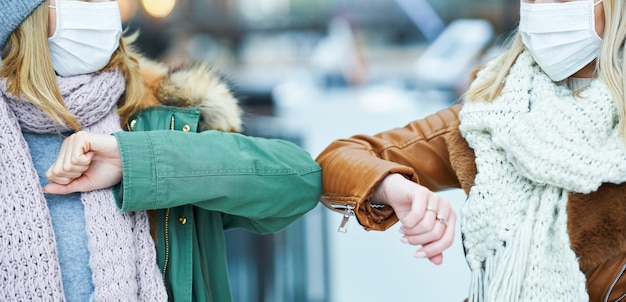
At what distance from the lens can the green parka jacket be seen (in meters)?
1.51

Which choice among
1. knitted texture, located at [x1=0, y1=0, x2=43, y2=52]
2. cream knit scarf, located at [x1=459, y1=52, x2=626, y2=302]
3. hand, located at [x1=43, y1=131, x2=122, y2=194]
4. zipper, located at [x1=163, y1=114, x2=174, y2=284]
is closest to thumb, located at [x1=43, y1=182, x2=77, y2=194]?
hand, located at [x1=43, y1=131, x2=122, y2=194]

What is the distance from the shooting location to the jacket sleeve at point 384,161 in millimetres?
1605

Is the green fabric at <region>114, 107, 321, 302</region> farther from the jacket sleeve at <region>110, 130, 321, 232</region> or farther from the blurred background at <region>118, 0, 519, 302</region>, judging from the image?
the blurred background at <region>118, 0, 519, 302</region>

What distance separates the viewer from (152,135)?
5.06ft

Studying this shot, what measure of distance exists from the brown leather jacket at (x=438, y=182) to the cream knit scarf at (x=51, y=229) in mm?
458

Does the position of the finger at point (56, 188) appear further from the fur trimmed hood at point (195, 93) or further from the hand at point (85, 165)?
the fur trimmed hood at point (195, 93)

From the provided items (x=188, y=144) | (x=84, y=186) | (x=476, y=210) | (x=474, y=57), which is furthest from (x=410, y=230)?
(x=474, y=57)

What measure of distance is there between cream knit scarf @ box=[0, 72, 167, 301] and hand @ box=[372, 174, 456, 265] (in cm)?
57

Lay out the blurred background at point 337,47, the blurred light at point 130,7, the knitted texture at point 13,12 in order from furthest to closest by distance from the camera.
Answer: the blurred light at point 130,7, the blurred background at point 337,47, the knitted texture at point 13,12

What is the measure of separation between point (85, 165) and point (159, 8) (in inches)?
250

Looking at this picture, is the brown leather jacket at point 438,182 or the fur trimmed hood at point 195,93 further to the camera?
the fur trimmed hood at point 195,93

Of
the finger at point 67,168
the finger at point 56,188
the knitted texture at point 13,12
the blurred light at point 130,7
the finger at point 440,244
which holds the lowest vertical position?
the finger at point 440,244

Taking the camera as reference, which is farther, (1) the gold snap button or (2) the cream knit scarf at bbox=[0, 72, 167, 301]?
(1) the gold snap button

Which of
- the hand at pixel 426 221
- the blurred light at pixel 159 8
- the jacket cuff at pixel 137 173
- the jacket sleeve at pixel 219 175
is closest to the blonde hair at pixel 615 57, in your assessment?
the hand at pixel 426 221
